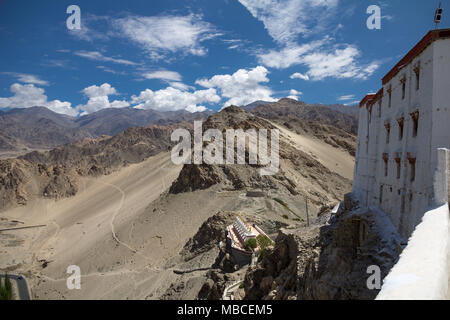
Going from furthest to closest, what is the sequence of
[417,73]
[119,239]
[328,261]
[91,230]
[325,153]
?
[325,153] → [91,230] → [119,239] → [328,261] → [417,73]

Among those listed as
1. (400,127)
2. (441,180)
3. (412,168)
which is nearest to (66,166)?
(400,127)

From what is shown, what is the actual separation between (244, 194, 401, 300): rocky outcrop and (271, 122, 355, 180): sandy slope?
1546 inches

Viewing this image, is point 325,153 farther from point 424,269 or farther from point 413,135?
point 424,269

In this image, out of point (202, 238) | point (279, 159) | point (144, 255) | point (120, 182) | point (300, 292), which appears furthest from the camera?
point (120, 182)

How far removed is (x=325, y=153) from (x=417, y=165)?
5124cm

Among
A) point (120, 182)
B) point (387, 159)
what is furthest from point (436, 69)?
point (120, 182)

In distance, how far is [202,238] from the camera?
818 inches

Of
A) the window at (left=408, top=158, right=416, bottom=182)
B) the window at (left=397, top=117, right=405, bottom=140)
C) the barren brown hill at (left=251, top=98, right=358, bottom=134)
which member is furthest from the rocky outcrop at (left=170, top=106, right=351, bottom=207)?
the barren brown hill at (left=251, top=98, right=358, bottom=134)

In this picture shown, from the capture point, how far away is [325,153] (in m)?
57.6

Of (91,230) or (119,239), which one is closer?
(119,239)

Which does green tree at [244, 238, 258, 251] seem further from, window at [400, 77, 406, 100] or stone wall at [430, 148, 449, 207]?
stone wall at [430, 148, 449, 207]

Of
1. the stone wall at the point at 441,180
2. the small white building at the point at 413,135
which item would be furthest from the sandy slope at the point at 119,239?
the stone wall at the point at 441,180
